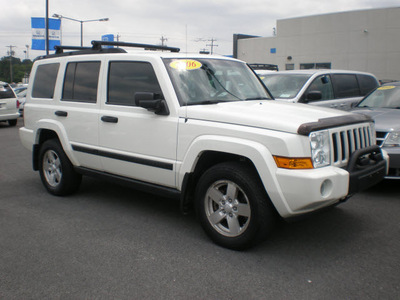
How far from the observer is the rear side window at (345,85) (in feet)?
29.3

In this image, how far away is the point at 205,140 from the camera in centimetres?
394

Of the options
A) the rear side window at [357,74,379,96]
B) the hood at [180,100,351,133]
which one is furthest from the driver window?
the hood at [180,100,351,133]

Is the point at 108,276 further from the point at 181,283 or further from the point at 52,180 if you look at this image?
the point at 52,180

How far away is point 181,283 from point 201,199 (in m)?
0.96

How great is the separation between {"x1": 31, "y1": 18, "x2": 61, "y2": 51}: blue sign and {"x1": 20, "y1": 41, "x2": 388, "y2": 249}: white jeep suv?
73.4 feet

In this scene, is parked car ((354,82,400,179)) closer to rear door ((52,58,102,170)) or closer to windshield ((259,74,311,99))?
windshield ((259,74,311,99))

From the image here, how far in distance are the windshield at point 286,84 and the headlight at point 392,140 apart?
2646 millimetres

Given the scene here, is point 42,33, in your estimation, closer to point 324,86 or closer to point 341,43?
point 341,43

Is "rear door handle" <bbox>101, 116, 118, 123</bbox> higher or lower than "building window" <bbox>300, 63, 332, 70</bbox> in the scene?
lower

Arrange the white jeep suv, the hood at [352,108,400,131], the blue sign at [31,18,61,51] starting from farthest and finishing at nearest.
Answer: the blue sign at [31,18,61,51], the hood at [352,108,400,131], the white jeep suv

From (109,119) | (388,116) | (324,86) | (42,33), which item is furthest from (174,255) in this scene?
(42,33)

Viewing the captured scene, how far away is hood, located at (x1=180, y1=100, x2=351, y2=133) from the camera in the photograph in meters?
3.61

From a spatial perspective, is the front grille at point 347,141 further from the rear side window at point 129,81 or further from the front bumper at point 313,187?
the rear side window at point 129,81

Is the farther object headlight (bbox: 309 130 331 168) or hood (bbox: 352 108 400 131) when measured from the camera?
hood (bbox: 352 108 400 131)
